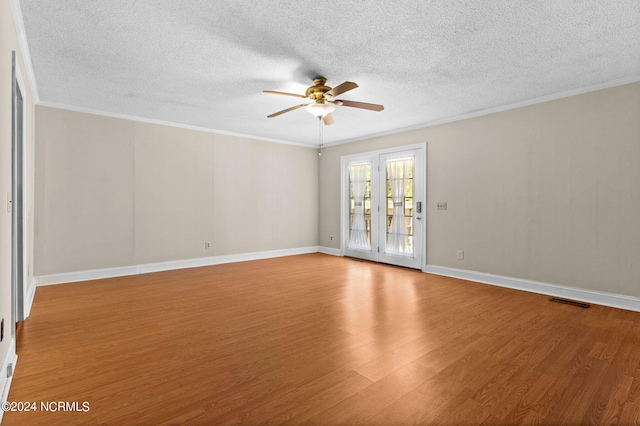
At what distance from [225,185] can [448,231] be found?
14.6 ft

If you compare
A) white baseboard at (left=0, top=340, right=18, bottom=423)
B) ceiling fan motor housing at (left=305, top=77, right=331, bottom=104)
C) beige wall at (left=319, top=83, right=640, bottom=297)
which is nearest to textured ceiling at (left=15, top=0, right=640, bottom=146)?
ceiling fan motor housing at (left=305, top=77, right=331, bottom=104)

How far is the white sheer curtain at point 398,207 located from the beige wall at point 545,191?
0.52 meters

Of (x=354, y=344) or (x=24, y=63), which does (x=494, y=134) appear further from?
(x=24, y=63)

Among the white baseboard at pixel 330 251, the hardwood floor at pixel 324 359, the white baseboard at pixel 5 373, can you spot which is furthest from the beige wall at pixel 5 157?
the white baseboard at pixel 330 251

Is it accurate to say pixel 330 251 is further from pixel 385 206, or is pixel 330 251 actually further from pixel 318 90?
pixel 318 90

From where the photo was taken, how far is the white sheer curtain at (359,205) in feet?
23.2

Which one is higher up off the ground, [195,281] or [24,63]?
[24,63]

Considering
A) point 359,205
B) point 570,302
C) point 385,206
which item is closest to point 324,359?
point 570,302

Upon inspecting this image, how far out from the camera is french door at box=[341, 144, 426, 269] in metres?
5.97

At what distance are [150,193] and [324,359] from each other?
4.68m

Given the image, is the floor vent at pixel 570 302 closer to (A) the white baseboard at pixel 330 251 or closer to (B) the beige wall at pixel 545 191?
(B) the beige wall at pixel 545 191

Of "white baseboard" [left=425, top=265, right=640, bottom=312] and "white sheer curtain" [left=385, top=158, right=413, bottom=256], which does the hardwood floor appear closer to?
"white baseboard" [left=425, top=265, right=640, bottom=312]

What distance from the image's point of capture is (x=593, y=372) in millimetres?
2297

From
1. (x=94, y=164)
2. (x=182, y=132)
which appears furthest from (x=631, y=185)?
(x=94, y=164)
